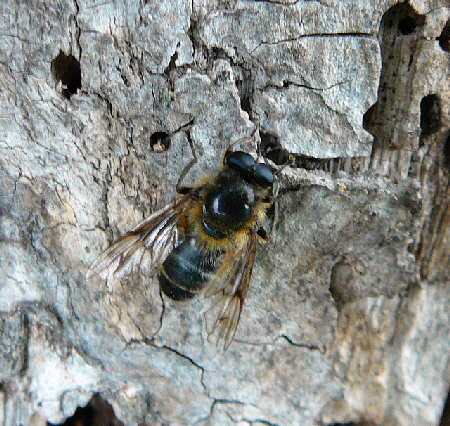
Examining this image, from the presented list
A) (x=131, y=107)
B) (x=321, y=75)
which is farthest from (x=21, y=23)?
(x=321, y=75)

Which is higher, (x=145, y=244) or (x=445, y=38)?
(x=445, y=38)

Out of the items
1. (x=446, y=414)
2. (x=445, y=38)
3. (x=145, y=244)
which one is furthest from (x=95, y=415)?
(x=445, y=38)

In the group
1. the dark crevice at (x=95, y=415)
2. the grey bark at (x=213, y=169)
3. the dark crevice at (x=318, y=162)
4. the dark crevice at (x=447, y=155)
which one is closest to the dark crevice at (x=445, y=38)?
the grey bark at (x=213, y=169)

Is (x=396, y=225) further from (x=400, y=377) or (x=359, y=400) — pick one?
(x=359, y=400)

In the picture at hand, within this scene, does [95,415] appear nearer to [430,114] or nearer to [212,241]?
[212,241]

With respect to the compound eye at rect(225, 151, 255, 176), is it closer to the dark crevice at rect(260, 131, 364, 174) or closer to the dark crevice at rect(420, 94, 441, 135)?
the dark crevice at rect(260, 131, 364, 174)

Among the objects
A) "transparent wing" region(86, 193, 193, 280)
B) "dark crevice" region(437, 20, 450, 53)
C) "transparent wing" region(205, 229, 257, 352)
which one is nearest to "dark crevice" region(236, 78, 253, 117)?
"transparent wing" region(86, 193, 193, 280)

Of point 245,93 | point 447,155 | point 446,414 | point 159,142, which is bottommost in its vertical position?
point 446,414
